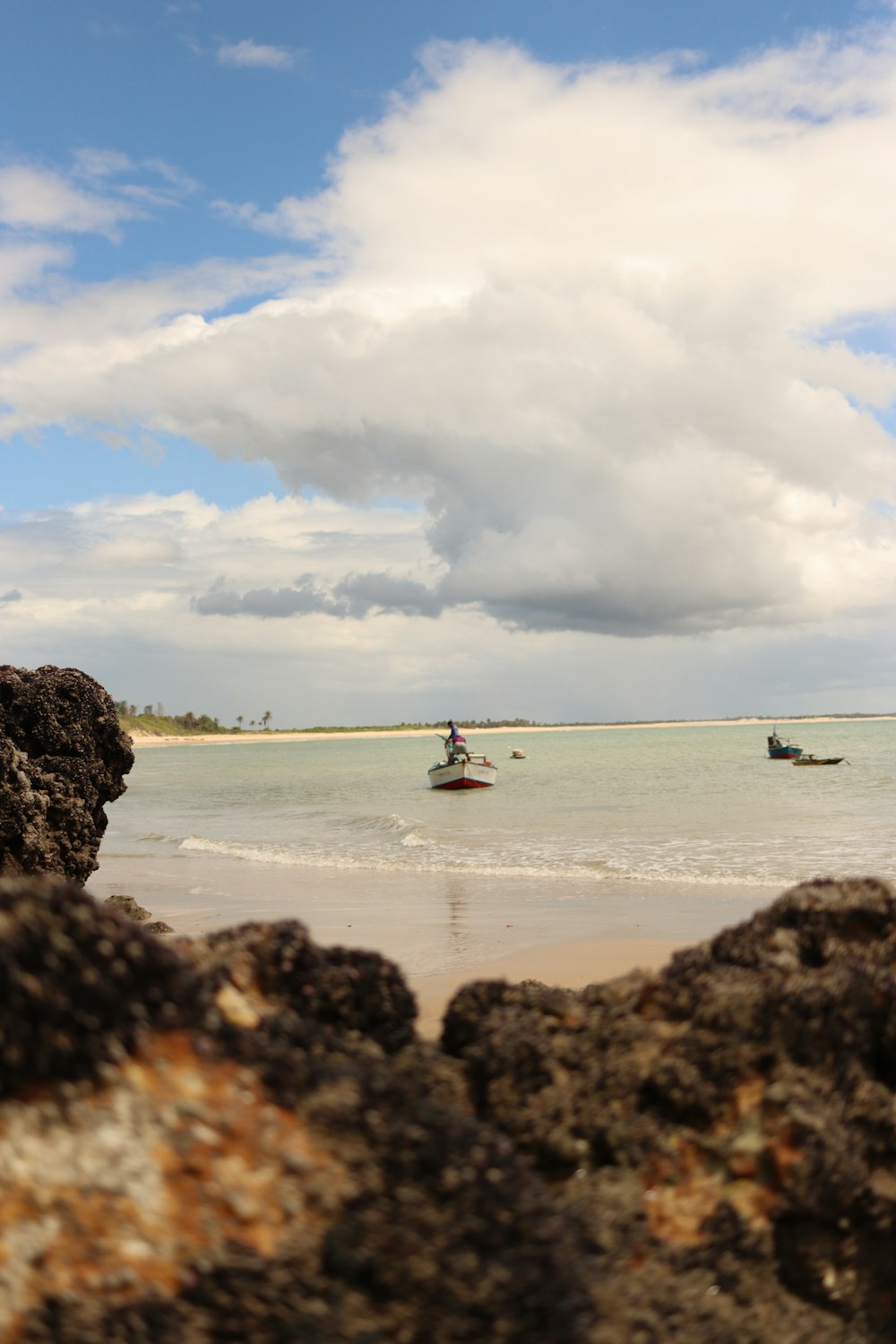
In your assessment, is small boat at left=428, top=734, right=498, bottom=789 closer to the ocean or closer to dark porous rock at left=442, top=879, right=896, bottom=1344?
the ocean

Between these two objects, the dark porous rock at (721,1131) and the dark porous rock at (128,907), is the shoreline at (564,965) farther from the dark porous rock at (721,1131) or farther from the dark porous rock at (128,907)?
the dark porous rock at (721,1131)

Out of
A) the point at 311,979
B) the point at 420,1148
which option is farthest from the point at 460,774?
the point at 420,1148

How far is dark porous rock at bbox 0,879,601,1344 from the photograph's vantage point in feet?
6.52

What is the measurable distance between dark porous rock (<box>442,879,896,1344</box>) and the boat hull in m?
39.0

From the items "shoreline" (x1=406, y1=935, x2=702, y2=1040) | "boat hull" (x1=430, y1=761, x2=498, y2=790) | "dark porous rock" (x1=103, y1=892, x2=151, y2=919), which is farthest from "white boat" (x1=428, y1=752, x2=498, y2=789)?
"shoreline" (x1=406, y1=935, x2=702, y2=1040)

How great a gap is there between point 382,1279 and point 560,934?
9.43m

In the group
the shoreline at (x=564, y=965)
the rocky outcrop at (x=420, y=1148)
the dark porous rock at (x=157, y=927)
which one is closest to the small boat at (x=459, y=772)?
the dark porous rock at (x=157, y=927)

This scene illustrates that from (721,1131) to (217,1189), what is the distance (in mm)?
1427

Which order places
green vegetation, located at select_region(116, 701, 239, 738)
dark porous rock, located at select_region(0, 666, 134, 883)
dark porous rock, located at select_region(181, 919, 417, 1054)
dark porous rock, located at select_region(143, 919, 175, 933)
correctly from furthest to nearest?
green vegetation, located at select_region(116, 701, 239, 738) → dark porous rock, located at select_region(143, 919, 175, 933) → dark porous rock, located at select_region(0, 666, 134, 883) → dark porous rock, located at select_region(181, 919, 417, 1054)

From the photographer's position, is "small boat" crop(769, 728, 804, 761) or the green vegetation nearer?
"small boat" crop(769, 728, 804, 761)

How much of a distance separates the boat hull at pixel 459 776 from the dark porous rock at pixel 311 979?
128 ft

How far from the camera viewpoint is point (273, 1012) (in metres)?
2.69

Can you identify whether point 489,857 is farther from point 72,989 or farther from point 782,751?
point 782,751

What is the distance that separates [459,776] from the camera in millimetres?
42094
